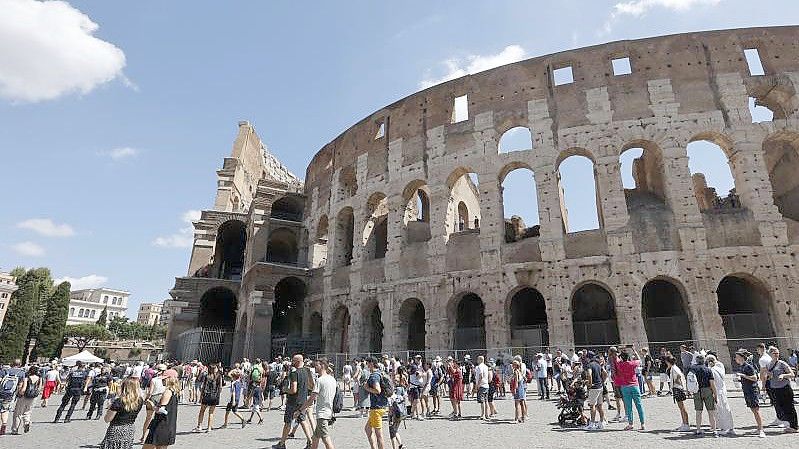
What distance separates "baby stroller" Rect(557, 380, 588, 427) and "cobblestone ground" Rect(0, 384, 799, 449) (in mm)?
264

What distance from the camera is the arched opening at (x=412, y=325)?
1942 centimetres

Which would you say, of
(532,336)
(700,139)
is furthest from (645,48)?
(532,336)

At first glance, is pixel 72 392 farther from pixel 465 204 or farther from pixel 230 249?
pixel 230 249

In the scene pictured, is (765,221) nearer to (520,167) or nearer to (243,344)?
(520,167)

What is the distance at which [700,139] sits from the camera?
1706 cm

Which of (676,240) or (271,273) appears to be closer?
(676,240)

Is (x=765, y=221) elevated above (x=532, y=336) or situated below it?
above

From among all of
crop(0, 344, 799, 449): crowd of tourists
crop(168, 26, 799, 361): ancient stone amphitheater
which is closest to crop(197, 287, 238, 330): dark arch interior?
crop(168, 26, 799, 361): ancient stone amphitheater

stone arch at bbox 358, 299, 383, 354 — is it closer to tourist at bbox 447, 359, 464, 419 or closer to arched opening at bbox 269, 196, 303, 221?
arched opening at bbox 269, 196, 303, 221

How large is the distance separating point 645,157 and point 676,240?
633cm

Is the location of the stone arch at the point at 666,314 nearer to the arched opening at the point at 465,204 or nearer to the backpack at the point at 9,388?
the arched opening at the point at 465,204

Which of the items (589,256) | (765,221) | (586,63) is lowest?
(589,256)

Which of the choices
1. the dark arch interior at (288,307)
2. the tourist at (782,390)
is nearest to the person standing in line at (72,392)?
the dark arch interior at (288,307)

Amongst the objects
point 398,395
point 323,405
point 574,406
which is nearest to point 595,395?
point 574,406
